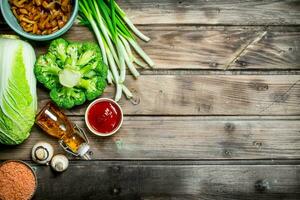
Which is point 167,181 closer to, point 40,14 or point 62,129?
point 62,129

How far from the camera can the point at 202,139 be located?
2.26 metres

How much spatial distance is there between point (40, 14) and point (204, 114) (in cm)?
89

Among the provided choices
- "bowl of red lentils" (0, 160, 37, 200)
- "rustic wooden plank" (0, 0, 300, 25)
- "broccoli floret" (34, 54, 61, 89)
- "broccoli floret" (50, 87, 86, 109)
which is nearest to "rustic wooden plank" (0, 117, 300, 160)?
"bowl of red lentils" (0, 160, 37, 200)

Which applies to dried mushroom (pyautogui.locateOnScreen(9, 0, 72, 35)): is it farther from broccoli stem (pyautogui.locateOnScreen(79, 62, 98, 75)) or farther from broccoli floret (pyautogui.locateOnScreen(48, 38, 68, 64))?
broccoli stem (pyautogui.locateOnScreen(79, 62, 98, 75))

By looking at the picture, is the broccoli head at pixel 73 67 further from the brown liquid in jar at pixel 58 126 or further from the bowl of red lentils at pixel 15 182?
the bowl of red lentils at pixel 15 182

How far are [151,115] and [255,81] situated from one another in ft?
Result: 1.72

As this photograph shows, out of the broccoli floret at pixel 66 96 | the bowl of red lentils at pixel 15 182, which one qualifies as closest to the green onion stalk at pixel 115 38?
the broccoli floret at pixel 66 96

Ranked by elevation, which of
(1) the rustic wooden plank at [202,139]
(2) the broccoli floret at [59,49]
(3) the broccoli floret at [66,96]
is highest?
(2) the broccoli floret at [59,49]

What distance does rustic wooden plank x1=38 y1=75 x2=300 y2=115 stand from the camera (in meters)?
2.25

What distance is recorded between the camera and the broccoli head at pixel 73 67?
6.91ft

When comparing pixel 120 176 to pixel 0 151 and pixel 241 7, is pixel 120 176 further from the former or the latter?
pixel 241 7

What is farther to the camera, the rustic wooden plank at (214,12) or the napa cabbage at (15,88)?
the rustic wooden plank at (214,12)

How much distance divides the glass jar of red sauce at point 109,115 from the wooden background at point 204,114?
0.09 meters

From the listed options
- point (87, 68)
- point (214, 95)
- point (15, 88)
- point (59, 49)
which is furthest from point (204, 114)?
point (15, 88)
